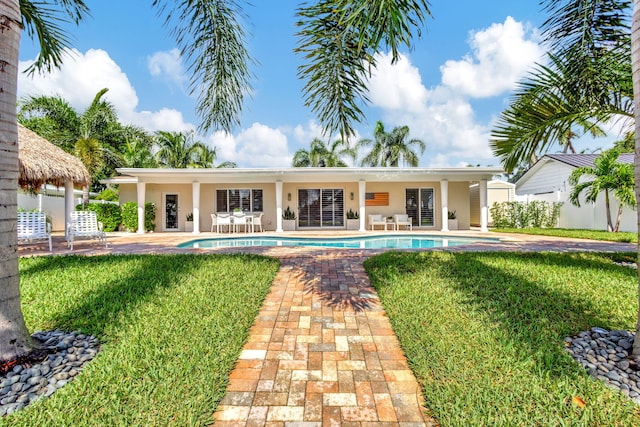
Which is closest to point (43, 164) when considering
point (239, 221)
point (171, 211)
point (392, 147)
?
point (171, 211)

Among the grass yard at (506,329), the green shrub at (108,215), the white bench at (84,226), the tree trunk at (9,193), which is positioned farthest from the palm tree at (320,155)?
the tree trunk at (9,193)

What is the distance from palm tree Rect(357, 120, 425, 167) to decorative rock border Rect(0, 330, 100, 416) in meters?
25.0

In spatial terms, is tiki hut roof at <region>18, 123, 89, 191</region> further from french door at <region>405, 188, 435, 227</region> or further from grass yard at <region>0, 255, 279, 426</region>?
french door at <region>405, 188, 435, 227</region>

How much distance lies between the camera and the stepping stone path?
218cm

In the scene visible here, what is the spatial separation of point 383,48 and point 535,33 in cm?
298

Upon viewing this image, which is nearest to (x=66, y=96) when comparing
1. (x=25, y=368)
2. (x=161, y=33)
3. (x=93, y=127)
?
(x=93, y=127)

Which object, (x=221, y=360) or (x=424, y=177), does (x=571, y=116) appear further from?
(x=424, y=177)

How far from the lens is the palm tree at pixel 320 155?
2719cm

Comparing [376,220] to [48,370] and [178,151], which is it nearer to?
[48,370]

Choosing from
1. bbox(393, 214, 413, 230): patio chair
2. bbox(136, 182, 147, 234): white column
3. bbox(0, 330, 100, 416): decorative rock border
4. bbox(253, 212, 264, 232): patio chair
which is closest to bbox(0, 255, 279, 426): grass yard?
bbox(0, 330, 100, 416): decorative rock border

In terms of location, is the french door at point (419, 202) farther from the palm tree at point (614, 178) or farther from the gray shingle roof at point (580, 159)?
the gray shingle roof at point (580, 159)

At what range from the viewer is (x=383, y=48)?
290 centimetres

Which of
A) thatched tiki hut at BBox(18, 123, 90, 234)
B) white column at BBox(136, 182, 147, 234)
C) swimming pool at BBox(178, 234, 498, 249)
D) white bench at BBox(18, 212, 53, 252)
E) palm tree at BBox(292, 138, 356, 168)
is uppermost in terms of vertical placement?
palm tree at BBox(292, 138, 356, 168)

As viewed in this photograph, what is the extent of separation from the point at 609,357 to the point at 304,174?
13167 millimetres
